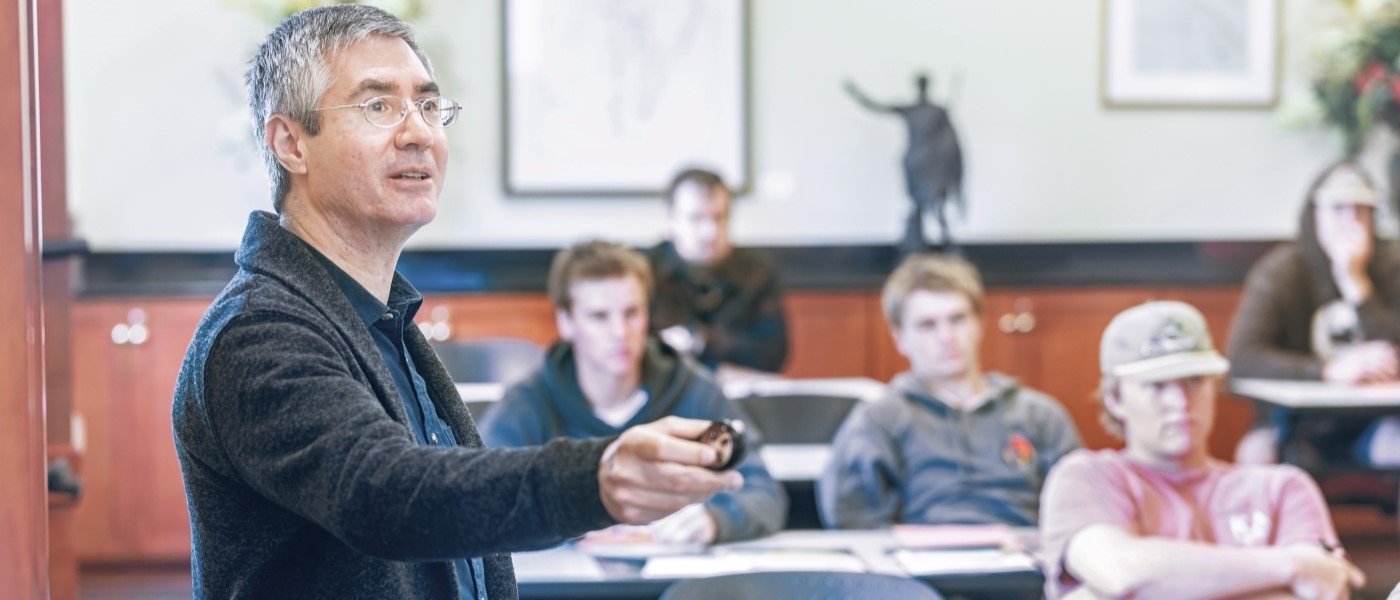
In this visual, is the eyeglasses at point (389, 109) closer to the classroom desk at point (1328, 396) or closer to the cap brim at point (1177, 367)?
the cap brim at point (1177, 367)

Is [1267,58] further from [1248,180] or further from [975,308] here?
[975,308]

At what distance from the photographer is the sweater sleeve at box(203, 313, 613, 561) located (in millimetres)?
977

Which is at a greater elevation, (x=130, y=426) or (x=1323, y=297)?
(x=1323, y=297)

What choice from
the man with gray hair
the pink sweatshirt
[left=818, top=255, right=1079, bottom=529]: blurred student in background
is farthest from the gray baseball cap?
the man with gray hair

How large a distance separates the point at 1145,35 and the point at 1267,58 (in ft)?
1.76

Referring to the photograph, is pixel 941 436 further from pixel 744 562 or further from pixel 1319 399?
pixel 1319 399

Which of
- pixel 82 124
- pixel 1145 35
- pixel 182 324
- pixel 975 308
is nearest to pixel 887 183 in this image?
pixel 1145 35

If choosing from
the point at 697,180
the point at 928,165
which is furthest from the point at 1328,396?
the point at 697,180

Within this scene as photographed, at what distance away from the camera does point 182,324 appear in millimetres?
5195

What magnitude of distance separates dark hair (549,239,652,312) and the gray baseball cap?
3.93 ft

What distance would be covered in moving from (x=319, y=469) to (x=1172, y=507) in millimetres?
1868

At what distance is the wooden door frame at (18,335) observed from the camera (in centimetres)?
98

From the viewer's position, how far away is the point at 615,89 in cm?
581

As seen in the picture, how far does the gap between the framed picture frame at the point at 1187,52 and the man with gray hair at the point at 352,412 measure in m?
5.13
